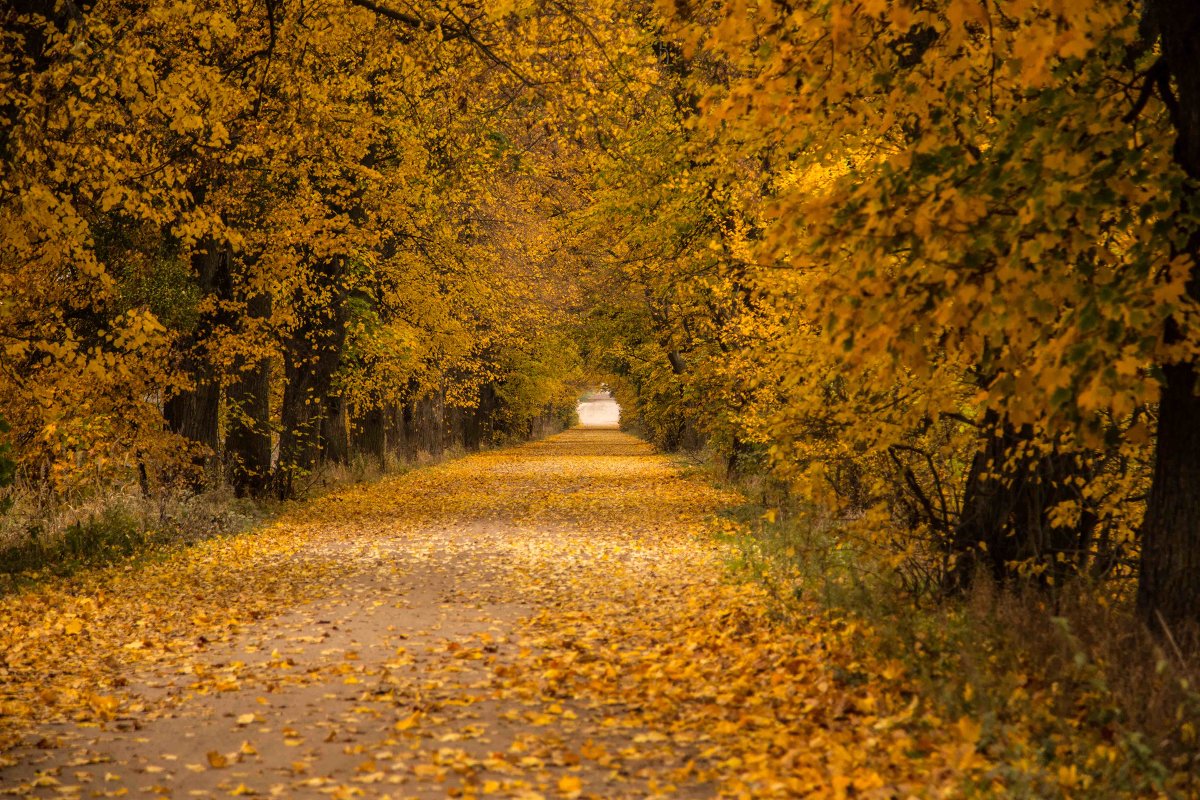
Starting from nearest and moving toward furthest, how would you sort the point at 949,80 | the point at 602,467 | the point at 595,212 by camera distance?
1. the point at 949,80
2. the point at 595,212
3. the point at 602,467

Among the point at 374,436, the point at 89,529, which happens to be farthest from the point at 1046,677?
the point at 374,436

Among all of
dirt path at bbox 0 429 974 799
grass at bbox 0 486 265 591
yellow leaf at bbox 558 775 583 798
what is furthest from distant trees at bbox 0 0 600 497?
yellow leaf at bbox 558 775 583 798

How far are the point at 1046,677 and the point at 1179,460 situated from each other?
1.41m

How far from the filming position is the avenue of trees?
5.87 metres

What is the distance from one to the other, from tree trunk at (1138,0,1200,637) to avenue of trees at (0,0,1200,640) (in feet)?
0.06

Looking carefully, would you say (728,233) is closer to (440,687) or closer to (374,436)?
(440,687)

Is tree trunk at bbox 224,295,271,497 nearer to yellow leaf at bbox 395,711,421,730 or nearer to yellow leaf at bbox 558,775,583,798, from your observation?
yellow leaf at bbox 395,711,421,730

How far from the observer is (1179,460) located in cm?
643

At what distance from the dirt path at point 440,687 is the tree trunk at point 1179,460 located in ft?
5.06

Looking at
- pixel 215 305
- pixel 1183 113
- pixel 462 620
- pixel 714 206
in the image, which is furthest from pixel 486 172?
pixel 1183 113

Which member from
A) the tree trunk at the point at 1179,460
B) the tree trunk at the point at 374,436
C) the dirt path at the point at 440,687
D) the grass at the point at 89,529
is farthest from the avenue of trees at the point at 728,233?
the tree trunk at the point at 374,436

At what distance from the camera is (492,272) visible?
32250mm

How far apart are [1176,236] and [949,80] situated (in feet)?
5.80

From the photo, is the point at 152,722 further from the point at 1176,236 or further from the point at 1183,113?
the point at 1183,113
